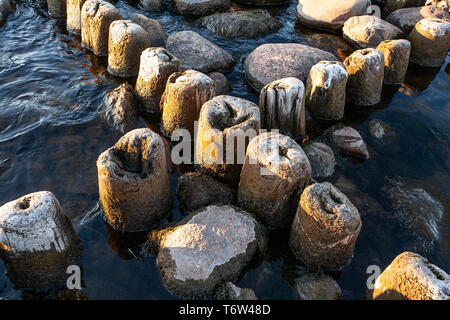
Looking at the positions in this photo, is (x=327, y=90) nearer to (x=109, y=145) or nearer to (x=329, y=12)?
(x=109, y=145)

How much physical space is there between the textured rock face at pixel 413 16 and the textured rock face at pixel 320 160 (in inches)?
237

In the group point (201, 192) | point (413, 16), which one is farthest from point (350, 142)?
point (413, 16)

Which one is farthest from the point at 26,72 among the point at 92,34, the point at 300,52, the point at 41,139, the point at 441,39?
→ the point at 441,39

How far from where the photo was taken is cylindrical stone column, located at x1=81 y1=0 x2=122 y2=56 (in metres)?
8.80

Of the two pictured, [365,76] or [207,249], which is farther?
[365,76]

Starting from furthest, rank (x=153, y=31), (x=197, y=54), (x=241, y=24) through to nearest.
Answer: (x=241, y=24)
(x=153, y=31)
(x=197, y=54)

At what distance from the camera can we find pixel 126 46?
802 cm

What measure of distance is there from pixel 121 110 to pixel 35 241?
11.6 ft

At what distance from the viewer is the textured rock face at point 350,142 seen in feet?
22.6

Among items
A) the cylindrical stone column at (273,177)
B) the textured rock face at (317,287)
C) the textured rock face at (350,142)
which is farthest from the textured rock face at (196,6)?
the textured rock face at (317,287)

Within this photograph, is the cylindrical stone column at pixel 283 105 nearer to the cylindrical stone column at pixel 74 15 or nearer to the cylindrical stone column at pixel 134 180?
the cylindrical stone column at pixel 134 180

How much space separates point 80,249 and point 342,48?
8.62m

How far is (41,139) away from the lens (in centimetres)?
700

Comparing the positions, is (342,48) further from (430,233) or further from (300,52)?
(430,233)
